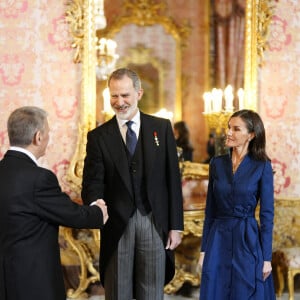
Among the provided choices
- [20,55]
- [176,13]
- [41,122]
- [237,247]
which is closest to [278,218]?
[237,247]

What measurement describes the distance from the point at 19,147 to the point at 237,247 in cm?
135

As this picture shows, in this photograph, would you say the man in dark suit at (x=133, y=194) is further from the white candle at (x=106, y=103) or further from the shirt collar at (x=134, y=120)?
the white candle at (x=106, y=103)

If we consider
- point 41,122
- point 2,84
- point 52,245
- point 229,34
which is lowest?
point 52,245

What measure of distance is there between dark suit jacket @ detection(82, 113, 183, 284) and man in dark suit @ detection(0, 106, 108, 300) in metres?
0.45

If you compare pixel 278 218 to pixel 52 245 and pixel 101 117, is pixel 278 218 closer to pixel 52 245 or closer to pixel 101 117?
pixel 101 117

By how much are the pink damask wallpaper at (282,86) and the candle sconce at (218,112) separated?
299 millimetres

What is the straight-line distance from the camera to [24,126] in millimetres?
2217

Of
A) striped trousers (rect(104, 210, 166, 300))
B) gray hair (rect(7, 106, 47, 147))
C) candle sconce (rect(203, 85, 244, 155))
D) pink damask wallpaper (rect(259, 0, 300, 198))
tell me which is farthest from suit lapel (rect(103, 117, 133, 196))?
pink damask wallpaper (rect(259, 0, 300, 198))

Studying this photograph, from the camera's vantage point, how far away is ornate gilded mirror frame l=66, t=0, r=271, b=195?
4.18 m

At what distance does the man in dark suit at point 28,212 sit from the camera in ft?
7.16

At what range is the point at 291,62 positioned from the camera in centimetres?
451

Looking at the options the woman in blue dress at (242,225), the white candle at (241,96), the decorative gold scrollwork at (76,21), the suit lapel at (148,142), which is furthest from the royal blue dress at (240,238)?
the decorative gold scrollwork at (76,21)

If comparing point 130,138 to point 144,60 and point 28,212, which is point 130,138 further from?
point 144,60

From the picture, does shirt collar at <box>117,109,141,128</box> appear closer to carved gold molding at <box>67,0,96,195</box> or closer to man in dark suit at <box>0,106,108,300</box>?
man in dark suit at <box>0,106,108,300</box>
